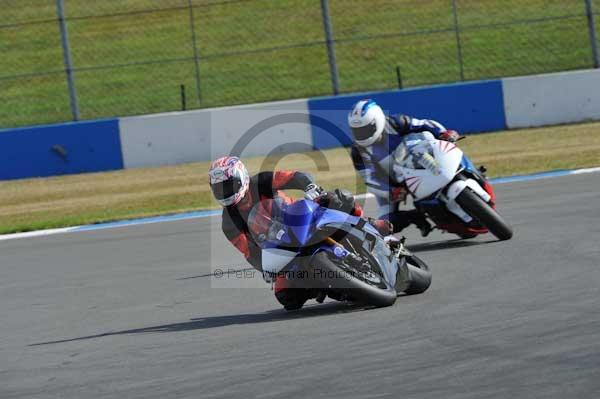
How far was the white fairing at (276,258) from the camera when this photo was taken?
7973 millimetres

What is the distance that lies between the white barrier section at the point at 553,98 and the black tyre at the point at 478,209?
9.34 meters

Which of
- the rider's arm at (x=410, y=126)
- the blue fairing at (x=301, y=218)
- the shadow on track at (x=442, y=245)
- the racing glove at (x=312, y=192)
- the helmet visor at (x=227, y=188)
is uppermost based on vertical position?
the rider's arm at (x=410, y=126)

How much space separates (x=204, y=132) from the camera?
1980cm

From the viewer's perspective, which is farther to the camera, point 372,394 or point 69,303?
point 69,303

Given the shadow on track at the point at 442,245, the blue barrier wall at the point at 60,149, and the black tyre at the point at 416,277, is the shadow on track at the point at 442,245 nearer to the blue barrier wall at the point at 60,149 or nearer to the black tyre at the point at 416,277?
the black tyre at the point at 416,277

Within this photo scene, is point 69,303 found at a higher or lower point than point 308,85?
lower

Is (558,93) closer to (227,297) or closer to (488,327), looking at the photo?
(227,297)

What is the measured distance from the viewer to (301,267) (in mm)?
8023

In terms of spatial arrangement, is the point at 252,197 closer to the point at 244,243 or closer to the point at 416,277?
the point at 244,243

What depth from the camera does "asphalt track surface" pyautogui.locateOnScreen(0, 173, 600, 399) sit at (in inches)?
241

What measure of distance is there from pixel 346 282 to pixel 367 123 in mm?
2875

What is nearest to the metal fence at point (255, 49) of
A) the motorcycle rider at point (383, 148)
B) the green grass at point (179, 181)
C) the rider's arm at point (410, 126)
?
the green grass at point (179, 181)

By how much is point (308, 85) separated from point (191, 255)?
481 inches

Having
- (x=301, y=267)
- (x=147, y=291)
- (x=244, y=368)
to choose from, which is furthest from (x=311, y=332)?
(x=147, y=291)
